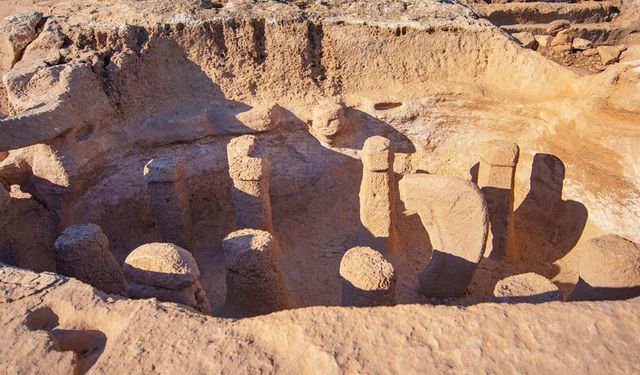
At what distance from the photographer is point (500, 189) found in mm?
4277

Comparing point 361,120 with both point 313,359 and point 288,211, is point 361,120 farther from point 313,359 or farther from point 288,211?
point 313,359

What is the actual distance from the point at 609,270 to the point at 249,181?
9.25 feet

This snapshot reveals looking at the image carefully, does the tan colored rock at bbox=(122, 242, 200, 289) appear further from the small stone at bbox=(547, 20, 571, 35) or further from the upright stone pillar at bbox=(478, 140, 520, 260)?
the small stone at bbox=(547, 20, 571, 35)

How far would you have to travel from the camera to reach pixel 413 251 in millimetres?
4602

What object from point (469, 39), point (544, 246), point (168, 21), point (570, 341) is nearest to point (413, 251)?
point (544, 246)

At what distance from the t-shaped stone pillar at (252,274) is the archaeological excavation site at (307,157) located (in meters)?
0.02

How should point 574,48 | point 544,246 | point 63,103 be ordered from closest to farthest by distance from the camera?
point 63,103 → point 544,246 → point 574,48

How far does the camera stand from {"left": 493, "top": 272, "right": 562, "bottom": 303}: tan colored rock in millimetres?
2725

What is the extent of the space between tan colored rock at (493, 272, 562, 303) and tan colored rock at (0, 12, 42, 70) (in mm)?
4853

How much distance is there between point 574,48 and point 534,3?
2440 mm

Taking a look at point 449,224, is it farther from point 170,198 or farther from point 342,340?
point 170,198

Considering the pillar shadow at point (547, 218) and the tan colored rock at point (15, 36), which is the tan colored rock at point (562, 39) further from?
the tan colored rock at point (15, 36)

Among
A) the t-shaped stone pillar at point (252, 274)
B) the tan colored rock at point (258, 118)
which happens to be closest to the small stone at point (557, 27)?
the tan colored rock at point (258, 118)

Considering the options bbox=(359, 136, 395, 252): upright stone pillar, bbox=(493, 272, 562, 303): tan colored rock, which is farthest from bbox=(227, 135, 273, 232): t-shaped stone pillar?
bbox=(493, 272, 562, 303): tan colored rock
